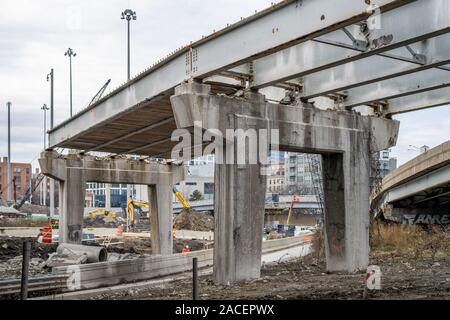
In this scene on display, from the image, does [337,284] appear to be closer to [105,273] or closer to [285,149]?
[285,149]

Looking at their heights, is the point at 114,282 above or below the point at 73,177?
below

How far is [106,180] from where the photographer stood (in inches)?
1214

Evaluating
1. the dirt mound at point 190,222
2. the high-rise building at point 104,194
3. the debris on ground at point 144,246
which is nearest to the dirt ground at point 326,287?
the debris on ground at point 144,246

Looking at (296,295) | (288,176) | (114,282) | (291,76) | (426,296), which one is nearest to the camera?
(426,296)

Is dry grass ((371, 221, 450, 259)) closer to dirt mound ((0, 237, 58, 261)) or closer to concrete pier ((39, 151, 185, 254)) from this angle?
concrete pier ((39, 151, 185, 254))

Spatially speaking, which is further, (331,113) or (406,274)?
(331,113)

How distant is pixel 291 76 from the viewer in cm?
1436

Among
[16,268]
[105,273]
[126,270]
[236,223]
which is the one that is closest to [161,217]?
[16,268]

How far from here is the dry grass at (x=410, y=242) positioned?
21.0 metres

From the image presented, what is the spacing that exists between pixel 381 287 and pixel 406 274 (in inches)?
130
